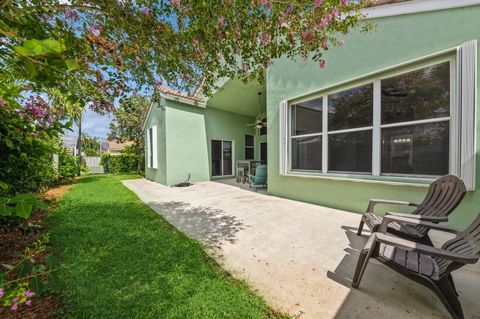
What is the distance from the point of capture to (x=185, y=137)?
30.5ft

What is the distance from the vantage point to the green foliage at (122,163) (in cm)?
1625

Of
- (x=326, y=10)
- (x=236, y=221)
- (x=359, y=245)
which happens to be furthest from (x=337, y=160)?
(x=326, y=10)

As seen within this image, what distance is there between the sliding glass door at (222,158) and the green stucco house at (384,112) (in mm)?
4712

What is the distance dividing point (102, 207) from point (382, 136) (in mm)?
7160

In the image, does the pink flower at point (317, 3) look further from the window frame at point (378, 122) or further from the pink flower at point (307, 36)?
the window frame at point (378, 122)

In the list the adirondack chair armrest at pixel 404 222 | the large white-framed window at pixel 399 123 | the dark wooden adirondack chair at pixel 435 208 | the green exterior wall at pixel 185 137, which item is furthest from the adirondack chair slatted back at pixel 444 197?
the green exterior wall at pixel 185 137

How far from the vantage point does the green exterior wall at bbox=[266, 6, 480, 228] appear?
11.2ft

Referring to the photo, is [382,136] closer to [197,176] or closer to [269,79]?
[269,79]

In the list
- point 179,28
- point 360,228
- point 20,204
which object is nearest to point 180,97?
point 179,28

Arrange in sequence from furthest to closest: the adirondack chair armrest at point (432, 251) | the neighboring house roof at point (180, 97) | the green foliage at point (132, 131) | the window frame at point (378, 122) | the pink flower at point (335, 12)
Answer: the green foliage at point (132, 131) < the neighboring house roof at point (180, 97) < the window frame at point (378, 122) < the pink flower at point (335, 12) < the adirondack chair armrest at point (432, 251)

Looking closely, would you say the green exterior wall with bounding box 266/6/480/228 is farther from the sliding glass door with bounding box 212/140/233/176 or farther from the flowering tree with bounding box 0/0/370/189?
the sliding glass door with bounding box 212/140/233/176

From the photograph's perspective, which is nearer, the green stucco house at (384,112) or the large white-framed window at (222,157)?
the green stucco house at (384,112)

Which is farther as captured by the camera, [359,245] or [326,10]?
[359,245]

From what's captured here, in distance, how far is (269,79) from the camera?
6.50 m
